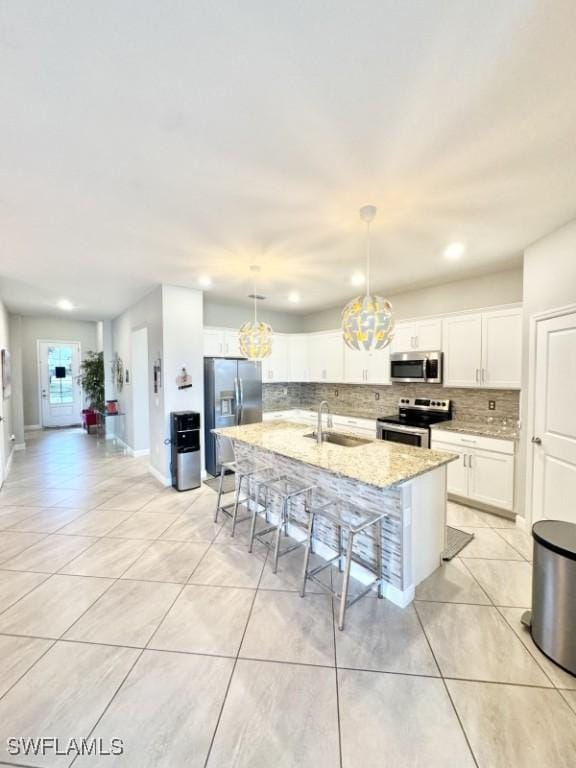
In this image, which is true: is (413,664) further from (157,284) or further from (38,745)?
(157,284)

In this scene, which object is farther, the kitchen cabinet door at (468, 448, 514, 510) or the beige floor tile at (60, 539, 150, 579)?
the kitchen cabinet door at (468, 448, 514, 510)

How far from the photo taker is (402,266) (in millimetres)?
3545

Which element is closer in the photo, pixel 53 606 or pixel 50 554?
pixel 53 606

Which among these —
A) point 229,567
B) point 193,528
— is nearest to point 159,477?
point 193,528

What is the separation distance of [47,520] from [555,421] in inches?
195

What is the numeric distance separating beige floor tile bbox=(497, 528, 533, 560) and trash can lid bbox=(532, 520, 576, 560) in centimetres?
104

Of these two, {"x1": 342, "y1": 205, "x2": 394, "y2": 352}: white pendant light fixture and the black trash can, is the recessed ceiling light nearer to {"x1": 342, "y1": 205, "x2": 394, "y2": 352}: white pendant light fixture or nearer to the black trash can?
{"x1": 342, "y1": 205, "x2": 394, "y2": 352}: white pendant light fixture

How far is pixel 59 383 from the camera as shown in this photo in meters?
8.34

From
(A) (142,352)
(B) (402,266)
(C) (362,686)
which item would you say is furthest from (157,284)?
(C) (362,686)

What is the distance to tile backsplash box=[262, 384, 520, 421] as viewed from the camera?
3.81m

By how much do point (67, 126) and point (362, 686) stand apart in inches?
120

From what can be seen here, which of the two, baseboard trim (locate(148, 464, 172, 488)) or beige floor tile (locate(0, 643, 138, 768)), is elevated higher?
baseboard trim (locate(148, 464, 172, 488))

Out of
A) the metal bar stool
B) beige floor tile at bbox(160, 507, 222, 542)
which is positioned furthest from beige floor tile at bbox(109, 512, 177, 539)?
the metal bar stool

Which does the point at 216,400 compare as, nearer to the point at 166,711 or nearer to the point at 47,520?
the point at 47,520
